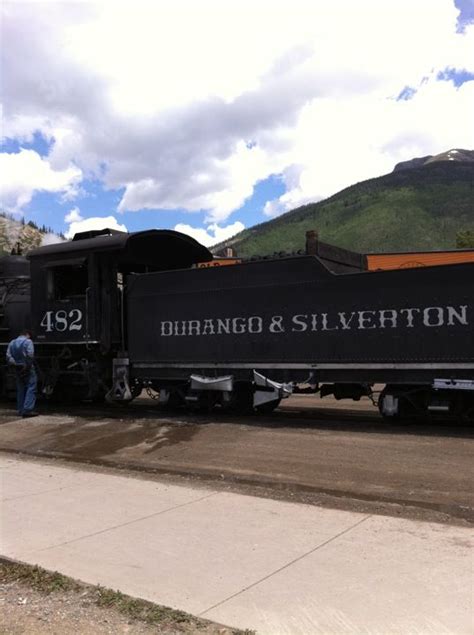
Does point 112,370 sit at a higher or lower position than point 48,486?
higher

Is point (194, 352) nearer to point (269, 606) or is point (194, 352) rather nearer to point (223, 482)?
point (223, 482)

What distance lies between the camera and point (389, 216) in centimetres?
11556

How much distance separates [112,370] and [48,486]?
5195 mm

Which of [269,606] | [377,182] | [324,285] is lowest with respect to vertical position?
[269,606]

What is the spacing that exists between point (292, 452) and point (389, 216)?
4483 inches

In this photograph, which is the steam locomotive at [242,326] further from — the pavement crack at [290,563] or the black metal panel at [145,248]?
the pavement crack at [290,563]

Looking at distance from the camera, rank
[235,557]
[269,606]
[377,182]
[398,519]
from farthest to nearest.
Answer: [377,182] → [398,519] → [235,557] → [269,606]

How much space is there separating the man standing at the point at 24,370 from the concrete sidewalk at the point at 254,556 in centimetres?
523

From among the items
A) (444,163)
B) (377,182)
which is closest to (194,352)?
(377,182)

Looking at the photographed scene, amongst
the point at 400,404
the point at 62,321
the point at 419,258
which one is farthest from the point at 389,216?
the point at 400,404

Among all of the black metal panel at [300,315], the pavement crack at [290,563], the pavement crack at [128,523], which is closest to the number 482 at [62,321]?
the black metal panel at [300,315]

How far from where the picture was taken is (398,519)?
190 inches

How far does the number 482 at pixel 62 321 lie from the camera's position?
11.4 m

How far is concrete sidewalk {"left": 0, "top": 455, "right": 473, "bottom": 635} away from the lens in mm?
3262
